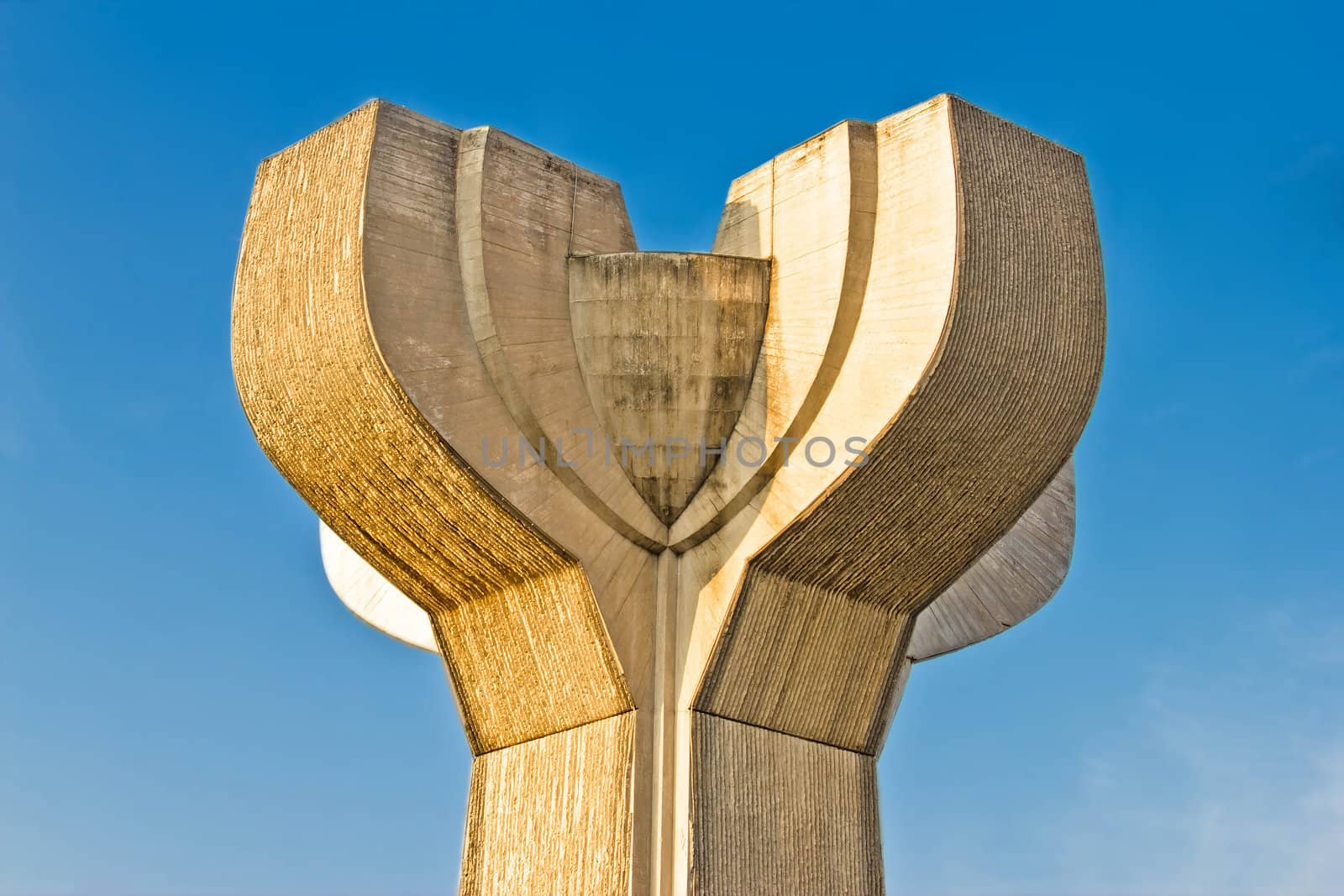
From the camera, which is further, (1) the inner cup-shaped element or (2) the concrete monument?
(1) the inner cup-shaped element

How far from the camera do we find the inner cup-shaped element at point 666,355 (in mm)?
11906

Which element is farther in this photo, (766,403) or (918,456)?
(766,403)

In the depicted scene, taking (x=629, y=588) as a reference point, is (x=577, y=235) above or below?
above

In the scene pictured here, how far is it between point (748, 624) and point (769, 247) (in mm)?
2825

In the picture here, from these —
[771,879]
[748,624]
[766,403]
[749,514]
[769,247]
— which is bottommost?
[771,879]

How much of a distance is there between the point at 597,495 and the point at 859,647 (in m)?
2.15

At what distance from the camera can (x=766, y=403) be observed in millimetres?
11781

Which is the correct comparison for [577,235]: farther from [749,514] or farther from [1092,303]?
[1092,303]

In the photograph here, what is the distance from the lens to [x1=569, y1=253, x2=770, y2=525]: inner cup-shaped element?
11.9 metres

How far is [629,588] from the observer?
38.0 feet

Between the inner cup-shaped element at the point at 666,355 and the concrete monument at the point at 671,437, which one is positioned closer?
the concrete monument at the point at 671,437

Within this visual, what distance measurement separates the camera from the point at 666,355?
39.3 ft

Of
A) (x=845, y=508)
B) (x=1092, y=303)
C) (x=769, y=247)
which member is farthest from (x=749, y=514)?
(x=1092, y=303)

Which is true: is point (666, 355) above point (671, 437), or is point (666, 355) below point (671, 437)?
above
